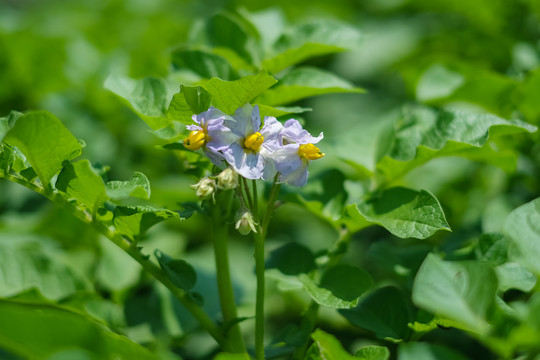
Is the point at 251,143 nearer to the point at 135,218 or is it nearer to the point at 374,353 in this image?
the point at 135,218

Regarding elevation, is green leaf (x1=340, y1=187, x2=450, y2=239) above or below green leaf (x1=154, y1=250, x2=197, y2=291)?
above

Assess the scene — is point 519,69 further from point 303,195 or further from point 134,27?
point 134,27

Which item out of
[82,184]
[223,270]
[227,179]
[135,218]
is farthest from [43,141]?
[223,270]

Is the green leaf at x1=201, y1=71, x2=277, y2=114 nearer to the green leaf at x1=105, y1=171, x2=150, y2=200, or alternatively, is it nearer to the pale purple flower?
the pale purple flower

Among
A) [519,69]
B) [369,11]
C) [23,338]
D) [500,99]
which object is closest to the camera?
[23,338]

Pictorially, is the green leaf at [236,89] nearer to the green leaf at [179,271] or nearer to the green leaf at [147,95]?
the green leaf at [147,95]

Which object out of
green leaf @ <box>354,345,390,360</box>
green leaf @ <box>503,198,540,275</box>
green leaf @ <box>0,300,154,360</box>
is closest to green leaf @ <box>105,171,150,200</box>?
green leaf @ <box>0,300,154,360</box>

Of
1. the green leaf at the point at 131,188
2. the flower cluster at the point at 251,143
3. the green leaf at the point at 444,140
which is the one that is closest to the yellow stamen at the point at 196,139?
the flower cluster at the point at 251,143

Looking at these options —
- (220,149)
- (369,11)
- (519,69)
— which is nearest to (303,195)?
(220,149)
